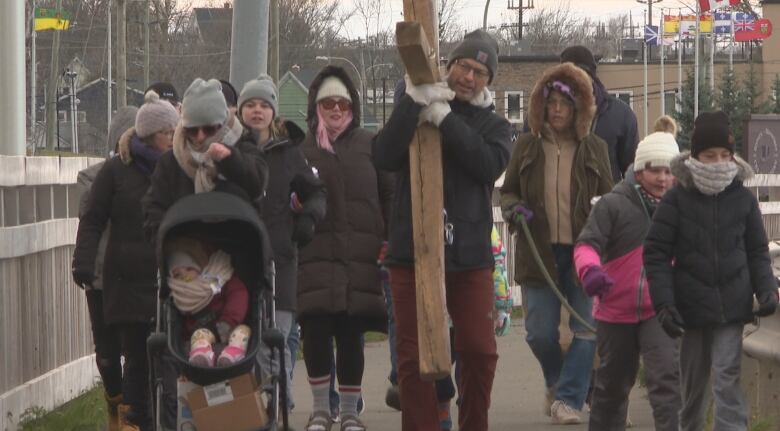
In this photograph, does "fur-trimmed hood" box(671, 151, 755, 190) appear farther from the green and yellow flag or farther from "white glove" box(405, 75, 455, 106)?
the green and yellow flag

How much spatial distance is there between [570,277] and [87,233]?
109 inches

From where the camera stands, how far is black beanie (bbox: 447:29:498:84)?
319 inches

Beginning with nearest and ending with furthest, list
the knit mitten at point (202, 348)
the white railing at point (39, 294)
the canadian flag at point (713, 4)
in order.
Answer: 1. the knit mitten at point (202, 348)
2. the white railing at point (39, 294)
3. the canadian flag at point (713, 4)

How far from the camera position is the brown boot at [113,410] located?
9.55 metres

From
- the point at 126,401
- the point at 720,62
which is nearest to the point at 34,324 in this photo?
the point at 126,401

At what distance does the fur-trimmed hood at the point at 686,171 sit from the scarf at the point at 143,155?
2.72 meters

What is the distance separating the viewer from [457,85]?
8102 mm

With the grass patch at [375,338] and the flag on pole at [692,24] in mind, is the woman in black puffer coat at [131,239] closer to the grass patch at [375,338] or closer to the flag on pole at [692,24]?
the grass patch at [375,338]

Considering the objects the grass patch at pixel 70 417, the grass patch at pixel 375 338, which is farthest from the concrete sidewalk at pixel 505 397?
the grass patch at pixel 70 417

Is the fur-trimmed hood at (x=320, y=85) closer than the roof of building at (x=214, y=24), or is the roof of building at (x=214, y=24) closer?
the fur-trimmed hood at (x=320, y=85)

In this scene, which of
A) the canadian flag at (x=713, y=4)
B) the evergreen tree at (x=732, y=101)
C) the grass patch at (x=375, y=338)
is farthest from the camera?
the canadian flag at (x=713, y=4)

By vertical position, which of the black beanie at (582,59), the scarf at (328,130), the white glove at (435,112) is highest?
the black beanie at (582,59)

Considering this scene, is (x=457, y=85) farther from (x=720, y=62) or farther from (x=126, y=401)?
(x=720, y=62)

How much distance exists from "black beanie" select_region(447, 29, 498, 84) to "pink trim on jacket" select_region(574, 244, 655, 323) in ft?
3.23
